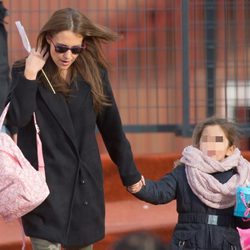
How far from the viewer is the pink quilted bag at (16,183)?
5164mm

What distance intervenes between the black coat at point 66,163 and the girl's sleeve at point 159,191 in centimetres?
38

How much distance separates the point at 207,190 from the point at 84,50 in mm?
1073

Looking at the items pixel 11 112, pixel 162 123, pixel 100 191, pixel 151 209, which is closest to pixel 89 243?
pixel 100 191

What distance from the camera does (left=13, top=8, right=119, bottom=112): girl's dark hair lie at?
17.6 feet

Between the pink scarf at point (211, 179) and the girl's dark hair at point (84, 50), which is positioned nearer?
the girl's dark hair at point (84, 50)

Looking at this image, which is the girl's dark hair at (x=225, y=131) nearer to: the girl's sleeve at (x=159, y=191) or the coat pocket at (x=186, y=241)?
the girl's sleeve at (x=159, y=191)

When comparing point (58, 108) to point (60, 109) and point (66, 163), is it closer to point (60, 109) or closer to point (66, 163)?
point (60, 109)

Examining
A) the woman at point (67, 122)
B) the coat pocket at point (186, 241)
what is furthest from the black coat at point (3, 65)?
the coat pocket at point (186, 241)

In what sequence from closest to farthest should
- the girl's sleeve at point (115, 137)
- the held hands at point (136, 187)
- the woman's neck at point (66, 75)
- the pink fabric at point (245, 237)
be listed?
1. the woman's neck at point (66, 75)
2. the girl's sleeve at point (115, 137)
3. the held hands at point (136, 187)
4. the pink fabric at point (245, 237)

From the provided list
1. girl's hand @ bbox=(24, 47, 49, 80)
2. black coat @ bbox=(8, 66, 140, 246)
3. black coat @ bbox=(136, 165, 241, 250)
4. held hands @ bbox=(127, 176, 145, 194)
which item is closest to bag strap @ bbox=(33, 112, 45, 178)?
black coat @ bbox=(8, 66, 140, 246)

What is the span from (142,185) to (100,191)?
33 centimetres

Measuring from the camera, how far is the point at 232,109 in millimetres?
8938

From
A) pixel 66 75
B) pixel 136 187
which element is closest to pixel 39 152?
pixel 66 75

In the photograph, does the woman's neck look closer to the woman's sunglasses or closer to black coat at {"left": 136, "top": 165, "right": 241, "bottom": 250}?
the woman's sunglasses
